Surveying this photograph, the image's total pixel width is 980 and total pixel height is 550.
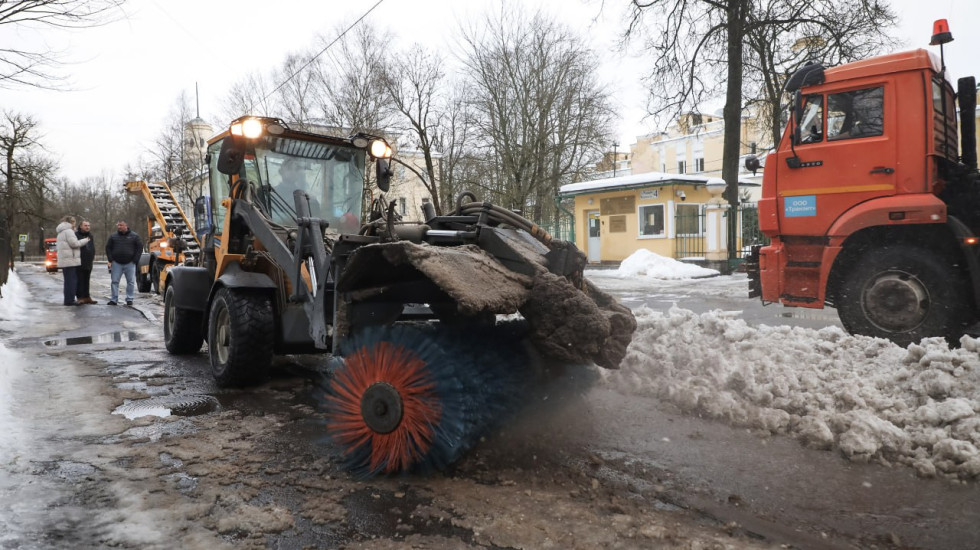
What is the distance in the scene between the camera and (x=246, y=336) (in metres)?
4.98

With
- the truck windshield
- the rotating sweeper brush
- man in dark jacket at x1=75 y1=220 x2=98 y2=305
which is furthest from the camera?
man in dark jacket at x1=75 y1=220 x2=98 y2=305

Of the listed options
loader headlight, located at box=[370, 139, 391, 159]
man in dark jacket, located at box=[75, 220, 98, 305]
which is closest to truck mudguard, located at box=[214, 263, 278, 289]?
loader headlight, located at box=[370, 139, 391, 159]

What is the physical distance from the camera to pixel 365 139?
558 cm

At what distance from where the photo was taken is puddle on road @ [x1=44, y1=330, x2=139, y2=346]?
25.8 feet

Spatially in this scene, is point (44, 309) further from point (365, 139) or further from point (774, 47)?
point (774, 47)

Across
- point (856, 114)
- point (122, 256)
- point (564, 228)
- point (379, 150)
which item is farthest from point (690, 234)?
point (379, 150)

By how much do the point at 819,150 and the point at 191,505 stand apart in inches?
250

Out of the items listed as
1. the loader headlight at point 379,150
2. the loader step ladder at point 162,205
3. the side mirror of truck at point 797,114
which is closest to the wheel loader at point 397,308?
the loader headlight at point 379,150

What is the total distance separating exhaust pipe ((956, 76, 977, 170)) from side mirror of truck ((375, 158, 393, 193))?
5.58m

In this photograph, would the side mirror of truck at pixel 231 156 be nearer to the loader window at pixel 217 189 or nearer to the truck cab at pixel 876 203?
the loader window at pixel 217 189

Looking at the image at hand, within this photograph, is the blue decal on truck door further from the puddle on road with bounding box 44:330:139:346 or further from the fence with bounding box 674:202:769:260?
the fence with bounding box 674:202:769:260

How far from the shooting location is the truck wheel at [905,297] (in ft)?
19.1

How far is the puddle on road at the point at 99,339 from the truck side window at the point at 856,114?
8370mm

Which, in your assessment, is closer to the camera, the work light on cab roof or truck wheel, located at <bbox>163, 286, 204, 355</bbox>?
the work light on cab roof
